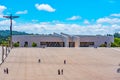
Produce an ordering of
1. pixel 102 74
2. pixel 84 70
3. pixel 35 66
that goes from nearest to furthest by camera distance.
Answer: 1. pixel 102 74
2. pixel 84 70
3. pixel 35 66

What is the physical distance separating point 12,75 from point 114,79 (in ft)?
41.0

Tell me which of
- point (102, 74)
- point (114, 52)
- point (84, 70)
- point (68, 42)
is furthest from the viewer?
point (68, 42)

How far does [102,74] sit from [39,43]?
6390 centimetres

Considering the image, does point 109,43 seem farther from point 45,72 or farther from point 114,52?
point 45,72

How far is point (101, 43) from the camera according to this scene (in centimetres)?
10969

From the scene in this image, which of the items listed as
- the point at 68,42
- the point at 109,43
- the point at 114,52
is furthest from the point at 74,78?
the point at 109,43

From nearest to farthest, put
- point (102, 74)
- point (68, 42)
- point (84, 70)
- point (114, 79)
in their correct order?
1. point (114, 79)
2. point (102, 74)
3. point (84, 70)
4. point (68, 42)

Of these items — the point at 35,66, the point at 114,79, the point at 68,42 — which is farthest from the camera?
the point at 68,42

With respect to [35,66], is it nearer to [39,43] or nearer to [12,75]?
[12,75]

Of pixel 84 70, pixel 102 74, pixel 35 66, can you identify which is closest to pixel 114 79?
pixel 102 74

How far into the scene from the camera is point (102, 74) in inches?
1756

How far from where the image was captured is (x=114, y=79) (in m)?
40.6

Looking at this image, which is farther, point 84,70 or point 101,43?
point 101,43

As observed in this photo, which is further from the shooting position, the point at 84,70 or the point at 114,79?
the point at 84,70
